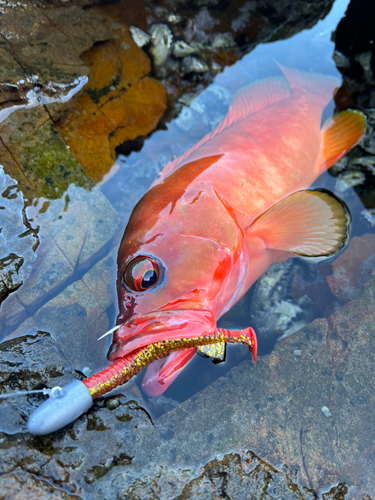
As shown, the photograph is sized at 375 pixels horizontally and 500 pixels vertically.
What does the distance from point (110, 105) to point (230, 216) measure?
1632 millimetres

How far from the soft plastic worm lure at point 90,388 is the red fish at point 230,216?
56 mm

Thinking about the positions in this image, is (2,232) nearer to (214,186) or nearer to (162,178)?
(162,178)

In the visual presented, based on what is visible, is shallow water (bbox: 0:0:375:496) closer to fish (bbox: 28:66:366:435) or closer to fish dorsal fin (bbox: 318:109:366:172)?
fish dorsal fin (bbox: 318:109:366:172)

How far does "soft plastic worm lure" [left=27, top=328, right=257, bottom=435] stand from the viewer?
1.43 meters

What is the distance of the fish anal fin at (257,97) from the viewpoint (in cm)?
327

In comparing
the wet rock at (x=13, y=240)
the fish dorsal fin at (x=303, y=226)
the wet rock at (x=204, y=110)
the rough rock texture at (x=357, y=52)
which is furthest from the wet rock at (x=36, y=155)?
the rough rock texture at (x=357, y=52)

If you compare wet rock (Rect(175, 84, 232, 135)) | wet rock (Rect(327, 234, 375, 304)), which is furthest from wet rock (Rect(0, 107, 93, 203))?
wet rock (Rect(327, 234, 375, 304))

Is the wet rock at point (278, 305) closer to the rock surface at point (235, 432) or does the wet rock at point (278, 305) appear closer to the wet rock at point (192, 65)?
the rock surface at point (235, 432)

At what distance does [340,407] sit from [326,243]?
A: 4.17ft

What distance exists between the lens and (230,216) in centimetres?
240

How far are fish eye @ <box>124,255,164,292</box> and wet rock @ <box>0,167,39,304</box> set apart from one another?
96 centimetres

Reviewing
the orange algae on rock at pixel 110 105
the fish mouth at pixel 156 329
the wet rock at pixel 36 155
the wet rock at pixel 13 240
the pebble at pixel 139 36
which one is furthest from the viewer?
the pebble at pixel 139 36

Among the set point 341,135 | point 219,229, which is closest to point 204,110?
point 341,135

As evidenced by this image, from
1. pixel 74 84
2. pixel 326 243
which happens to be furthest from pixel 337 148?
pixel 74 84
